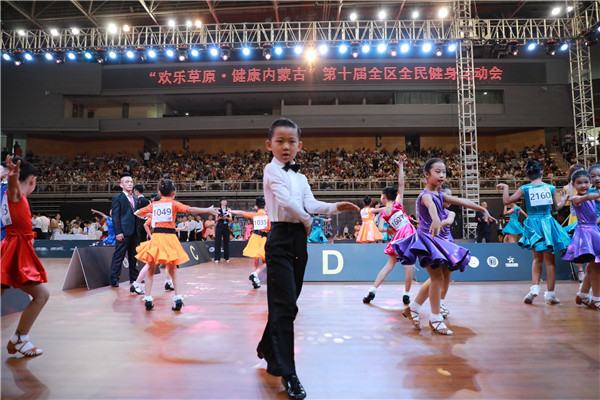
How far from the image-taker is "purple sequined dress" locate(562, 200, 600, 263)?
4508mm

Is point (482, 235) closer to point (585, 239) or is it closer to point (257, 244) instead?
point (585, 239)

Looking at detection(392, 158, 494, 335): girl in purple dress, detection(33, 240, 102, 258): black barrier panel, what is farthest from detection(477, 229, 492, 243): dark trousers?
detection(33, 240, 102, 258): black barrier panel

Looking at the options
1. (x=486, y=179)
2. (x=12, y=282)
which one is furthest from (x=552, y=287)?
(x=486, y=179)

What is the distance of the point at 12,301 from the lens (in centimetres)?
465

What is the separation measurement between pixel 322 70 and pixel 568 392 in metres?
22.1

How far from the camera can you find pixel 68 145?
25.3m

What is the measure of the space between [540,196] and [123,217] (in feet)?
22.5

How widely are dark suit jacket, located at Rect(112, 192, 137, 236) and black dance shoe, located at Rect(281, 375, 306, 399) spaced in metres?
5.47

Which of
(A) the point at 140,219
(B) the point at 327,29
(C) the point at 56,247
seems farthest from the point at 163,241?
(B) the point at 327,29

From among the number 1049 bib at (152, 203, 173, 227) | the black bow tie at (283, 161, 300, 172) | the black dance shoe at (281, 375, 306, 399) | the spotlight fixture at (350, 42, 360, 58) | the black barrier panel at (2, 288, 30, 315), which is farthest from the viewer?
the spotlight fixture at (350, 42, 360, 58)

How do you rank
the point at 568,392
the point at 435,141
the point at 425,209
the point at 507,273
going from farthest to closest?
the point at 435,141
the point at 507,273
the point at 425,209
the point at 568,392

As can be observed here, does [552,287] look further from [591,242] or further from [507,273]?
[507,273]

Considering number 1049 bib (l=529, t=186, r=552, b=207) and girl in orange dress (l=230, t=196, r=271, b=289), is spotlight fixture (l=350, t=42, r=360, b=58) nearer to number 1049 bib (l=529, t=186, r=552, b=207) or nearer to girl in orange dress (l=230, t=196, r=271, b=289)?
girl in orange dress (l=230, t=196, r=271, b=289)

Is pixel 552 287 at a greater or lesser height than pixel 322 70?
lesser
